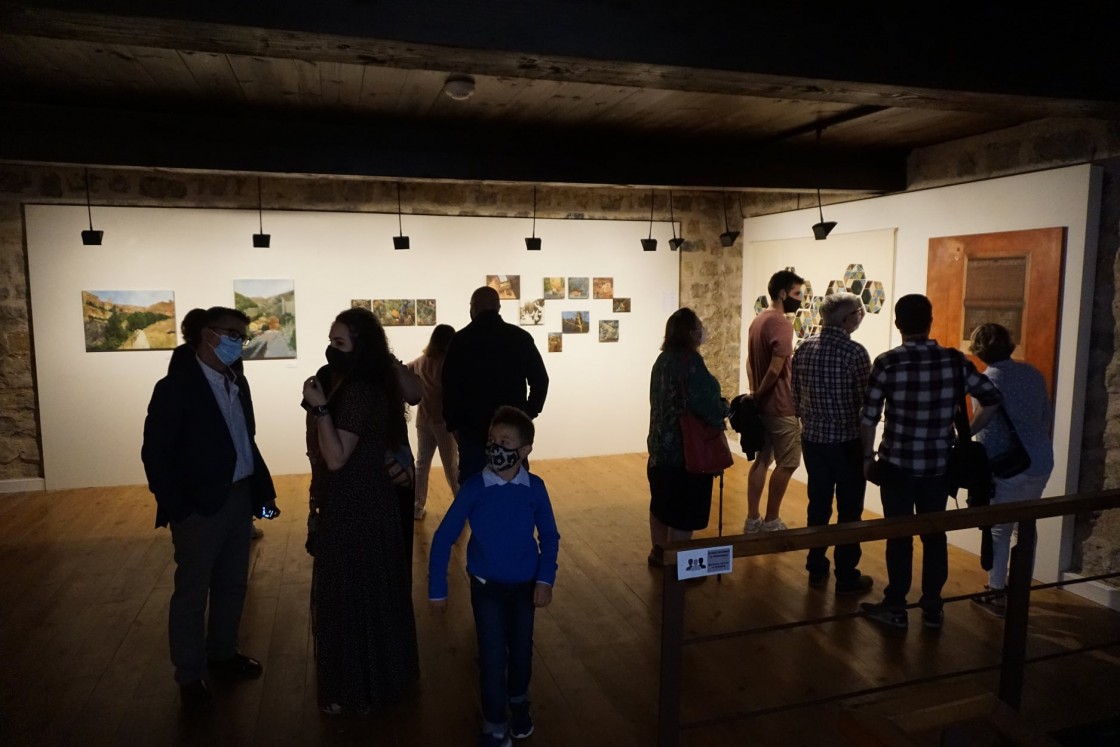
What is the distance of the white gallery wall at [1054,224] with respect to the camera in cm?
455

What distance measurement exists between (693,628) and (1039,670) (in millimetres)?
1671

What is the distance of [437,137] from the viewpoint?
5160 millimetres

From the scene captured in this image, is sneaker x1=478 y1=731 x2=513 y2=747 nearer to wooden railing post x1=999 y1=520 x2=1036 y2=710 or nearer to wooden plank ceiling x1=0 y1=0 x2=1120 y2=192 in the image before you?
wooden railing post x1=999 y1=520 x2=1036 y2=710

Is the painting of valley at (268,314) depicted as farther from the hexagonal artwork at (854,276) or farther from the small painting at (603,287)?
the hexagonal artwork at (854,276)

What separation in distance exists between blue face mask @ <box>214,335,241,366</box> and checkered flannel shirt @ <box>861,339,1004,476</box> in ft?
10.3

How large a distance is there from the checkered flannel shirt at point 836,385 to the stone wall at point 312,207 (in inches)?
156

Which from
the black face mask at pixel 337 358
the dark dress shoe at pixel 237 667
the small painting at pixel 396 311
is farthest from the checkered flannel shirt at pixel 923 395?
the small painting at pixel 396 311

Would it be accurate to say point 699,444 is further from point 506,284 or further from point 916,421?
point 506,284

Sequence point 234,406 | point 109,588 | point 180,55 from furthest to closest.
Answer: point 109,588 < point 180,55 < point 234,406

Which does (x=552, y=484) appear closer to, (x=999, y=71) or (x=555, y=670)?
(x=555, y=670)

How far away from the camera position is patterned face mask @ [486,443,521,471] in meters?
2.79

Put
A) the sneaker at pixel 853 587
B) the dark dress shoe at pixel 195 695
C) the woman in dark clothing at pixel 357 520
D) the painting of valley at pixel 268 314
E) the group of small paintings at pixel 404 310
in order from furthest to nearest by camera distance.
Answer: the group of small paintings at pixel 404 310
the painting of valley at pixel 268 314
the sneaker at pixel 853 587
the dark dress shoe at pixel 195 695
the woman in dark clothing at pixel 357 520

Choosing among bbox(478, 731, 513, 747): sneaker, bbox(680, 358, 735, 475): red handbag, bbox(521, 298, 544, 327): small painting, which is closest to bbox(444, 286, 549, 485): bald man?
bbox(680, 358, 735, 475): red handbag

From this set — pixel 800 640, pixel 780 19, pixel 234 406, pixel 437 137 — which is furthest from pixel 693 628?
pixel 437 137
